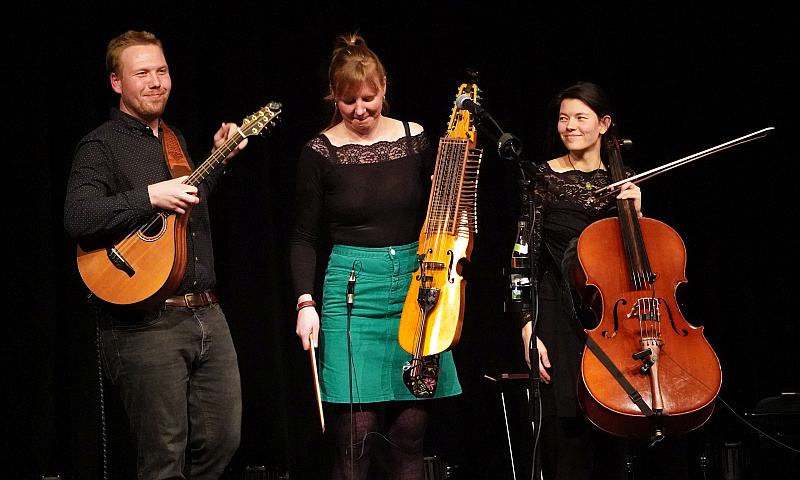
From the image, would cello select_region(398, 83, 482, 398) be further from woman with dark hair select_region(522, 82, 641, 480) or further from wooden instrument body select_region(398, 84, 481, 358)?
woman with dark hair select_region(522, 82, 641, 480)

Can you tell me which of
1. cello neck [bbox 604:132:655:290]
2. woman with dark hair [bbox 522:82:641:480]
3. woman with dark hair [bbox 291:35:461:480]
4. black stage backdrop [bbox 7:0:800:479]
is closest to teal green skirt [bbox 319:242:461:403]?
woman with dark hair [bbox 291:35:461:480]

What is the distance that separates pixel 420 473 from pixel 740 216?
2.38 metres

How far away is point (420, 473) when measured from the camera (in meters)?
2.55

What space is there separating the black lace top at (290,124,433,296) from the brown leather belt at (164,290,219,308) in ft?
1.04

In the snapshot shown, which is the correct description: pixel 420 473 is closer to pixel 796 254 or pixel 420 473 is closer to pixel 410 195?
pixel 410 195

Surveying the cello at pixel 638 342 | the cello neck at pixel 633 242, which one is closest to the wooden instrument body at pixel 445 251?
the cello at pixel 638 342

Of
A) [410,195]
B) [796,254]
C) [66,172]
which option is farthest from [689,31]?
[66,172]

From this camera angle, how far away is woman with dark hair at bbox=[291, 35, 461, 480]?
8.32 feet

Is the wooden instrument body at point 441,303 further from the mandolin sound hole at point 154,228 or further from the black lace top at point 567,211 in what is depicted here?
the mandolin sound hole at point 154,228

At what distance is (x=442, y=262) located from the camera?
248 centimetres

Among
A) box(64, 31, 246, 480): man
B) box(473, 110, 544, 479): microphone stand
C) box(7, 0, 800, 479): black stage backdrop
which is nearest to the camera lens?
box(473, 110, 544, 479): microphone stand

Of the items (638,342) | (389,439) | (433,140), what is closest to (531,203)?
(638,342)

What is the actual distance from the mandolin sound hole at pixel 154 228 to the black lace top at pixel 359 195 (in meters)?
0.44

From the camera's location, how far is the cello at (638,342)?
2.46 meters
